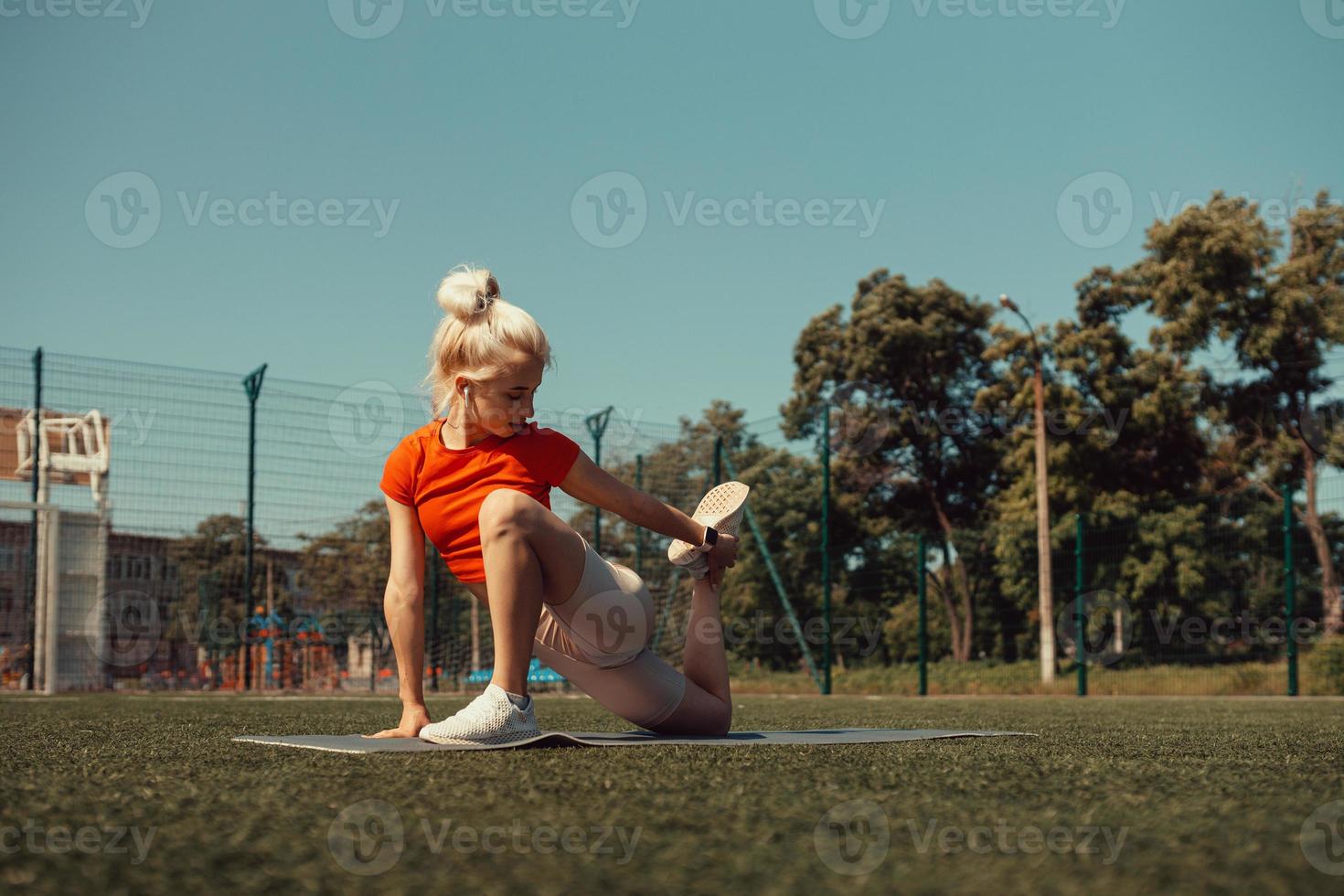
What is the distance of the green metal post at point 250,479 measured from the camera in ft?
32.4

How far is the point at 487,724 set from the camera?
253cm

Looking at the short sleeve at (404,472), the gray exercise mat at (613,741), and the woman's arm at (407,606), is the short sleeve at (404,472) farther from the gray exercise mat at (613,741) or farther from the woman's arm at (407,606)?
the gray exercise mat at (613,741)

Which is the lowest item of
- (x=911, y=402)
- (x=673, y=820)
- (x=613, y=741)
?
(x=613, y=741)

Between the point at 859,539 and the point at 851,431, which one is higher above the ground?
the point at 851,431

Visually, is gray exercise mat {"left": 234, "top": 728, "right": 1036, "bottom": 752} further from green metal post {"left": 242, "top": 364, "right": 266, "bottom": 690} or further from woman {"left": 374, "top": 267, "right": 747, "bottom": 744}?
green metal post {"left": 242, "top": 364, "right": 266, "bottom": 690}

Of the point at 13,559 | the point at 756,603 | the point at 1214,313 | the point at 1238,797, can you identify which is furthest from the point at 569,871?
the point at 1214,313

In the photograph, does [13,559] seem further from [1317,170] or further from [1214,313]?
[1317,170]

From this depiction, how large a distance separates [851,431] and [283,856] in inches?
1122

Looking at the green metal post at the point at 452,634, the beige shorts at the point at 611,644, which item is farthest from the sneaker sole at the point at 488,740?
the green metal post at the point at 452,634

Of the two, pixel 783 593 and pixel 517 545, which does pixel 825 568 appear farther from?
pixel 517 545

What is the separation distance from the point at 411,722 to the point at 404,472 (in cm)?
60

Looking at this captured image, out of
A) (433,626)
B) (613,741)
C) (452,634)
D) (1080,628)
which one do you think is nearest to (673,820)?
(613,741)

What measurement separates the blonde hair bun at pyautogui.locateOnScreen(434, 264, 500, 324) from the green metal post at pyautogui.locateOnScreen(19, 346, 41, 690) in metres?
7.50

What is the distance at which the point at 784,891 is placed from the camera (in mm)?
1116
